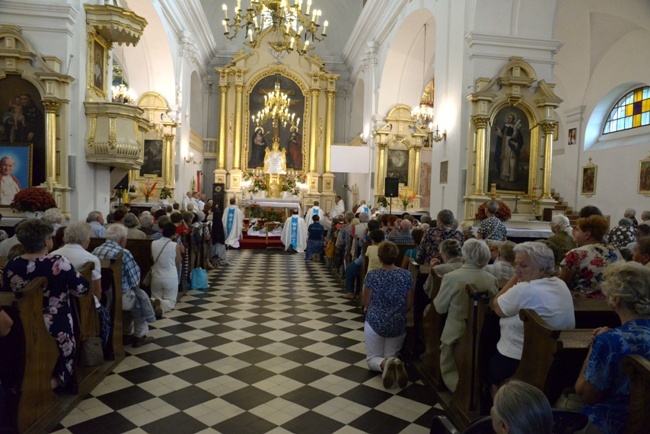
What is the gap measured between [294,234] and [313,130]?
28.8 feet

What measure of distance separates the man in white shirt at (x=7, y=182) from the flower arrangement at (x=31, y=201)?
2.69 feet

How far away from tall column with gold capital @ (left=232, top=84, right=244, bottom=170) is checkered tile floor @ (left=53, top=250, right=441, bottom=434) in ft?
46.1

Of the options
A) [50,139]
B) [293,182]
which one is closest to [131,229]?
[50,139]

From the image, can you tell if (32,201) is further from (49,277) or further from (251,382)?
(251,382)

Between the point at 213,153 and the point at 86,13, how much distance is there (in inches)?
527

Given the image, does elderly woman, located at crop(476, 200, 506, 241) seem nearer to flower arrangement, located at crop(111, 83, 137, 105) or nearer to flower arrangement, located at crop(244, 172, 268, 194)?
flower arrangement, located at crop(111, 83, 137, 105)

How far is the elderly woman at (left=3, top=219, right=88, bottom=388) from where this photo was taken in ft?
10.3

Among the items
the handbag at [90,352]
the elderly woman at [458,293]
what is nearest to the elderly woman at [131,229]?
the handbag at [90,352]

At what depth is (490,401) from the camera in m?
3.38

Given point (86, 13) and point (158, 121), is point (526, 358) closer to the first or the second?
point (86, 13)

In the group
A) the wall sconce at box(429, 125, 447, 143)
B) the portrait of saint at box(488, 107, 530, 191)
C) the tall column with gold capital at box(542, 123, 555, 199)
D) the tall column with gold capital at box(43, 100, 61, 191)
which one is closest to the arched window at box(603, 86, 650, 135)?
the tall column with gold capital at box(542, 123, 555, 199)

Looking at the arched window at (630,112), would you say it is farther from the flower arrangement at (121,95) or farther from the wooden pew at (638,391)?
the flower arrangement at (121,95)

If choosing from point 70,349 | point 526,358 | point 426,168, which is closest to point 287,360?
point 70,349

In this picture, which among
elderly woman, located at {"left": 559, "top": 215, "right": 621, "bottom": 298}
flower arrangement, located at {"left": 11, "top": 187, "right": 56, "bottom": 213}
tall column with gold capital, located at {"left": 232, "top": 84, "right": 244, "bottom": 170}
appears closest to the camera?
elderly woman, located at {"left": 559, "top": 215, "right": 621, "bottom": 298}
